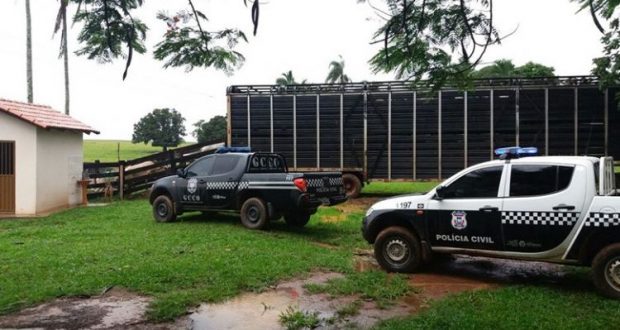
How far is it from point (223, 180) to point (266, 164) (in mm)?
1066

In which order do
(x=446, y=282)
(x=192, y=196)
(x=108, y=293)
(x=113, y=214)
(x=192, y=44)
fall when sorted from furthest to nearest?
(x=113, y=214) < (x=192, y=196) < (x=446, y=282) < (x=108, y=293) < (x=192, y=44)

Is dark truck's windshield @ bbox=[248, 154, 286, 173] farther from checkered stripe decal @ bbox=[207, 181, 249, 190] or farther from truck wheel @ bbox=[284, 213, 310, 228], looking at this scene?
truck wheel @ bbox=[284, 213, 310, 228]

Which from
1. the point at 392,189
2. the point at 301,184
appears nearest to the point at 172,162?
the point at 392,189

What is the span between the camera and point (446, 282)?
6.81m

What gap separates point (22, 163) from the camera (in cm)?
1377

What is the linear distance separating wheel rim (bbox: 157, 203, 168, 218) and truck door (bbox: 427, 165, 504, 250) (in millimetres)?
6813

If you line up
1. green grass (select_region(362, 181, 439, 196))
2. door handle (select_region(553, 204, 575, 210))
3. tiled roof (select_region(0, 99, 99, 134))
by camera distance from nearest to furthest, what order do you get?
door handle (select_region(553, 204, 575, 210)), tiled roof (select_region(0, 99, 99, 134)), green grass (select_region(362, 181, 439, 196))

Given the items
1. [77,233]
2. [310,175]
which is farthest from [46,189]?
[310,175]

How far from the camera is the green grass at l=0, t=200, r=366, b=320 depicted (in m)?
6.20

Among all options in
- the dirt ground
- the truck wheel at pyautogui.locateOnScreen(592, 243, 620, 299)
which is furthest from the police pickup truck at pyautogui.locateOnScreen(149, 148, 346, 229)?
the truck wheel at pyautogui.locateOnScreen(592, 243, 620, 299)

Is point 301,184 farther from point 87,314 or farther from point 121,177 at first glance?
point 121,177

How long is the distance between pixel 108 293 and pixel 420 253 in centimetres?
398

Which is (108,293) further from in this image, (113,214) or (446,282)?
(113,214)

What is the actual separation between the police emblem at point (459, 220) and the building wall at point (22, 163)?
11.3 m
